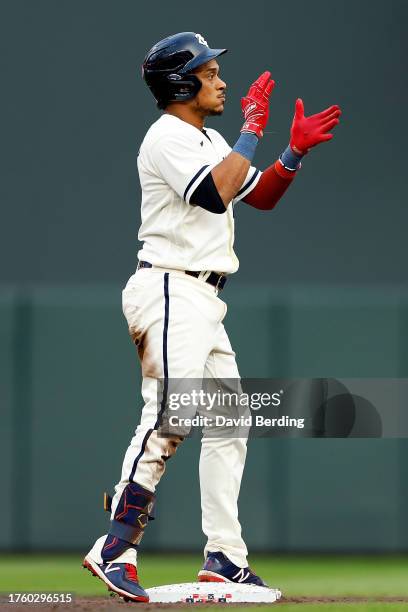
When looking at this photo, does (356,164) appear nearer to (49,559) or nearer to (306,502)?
(306,502)

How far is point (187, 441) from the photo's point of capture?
8289 millimetres

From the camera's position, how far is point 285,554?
27.3ft

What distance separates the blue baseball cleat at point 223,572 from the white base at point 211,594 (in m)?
0.12

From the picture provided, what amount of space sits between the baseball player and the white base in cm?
12

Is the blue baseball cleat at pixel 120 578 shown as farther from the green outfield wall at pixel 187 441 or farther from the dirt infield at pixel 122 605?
the green outfield wall at pixel 187 441

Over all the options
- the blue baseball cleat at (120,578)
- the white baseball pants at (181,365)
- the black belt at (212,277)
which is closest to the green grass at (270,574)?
the white baseball pants at (181,365)

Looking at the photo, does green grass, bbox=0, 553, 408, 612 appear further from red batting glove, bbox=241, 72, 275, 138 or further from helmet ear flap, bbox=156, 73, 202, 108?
helmet ear flap, bbox=156, 73, 202, 108

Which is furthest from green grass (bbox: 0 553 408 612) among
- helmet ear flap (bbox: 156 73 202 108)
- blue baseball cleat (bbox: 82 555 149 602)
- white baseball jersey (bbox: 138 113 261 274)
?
helmet ear flap (bbox: 156 73 202 108)

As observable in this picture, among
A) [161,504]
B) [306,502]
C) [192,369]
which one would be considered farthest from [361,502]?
[192,369]

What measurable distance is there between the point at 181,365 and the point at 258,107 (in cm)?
94

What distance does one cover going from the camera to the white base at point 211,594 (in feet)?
17.1

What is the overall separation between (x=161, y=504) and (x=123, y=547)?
3.29 m

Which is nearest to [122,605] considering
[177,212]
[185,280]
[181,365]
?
[181,365]

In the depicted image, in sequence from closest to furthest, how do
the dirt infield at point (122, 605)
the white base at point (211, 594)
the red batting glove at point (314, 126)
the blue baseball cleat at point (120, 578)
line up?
the dirt infield at point (122, 605) → the blue baseball cleat at point (120, 578) → the white base at point (211, 594) → the red batting glove at point (314, 126)
